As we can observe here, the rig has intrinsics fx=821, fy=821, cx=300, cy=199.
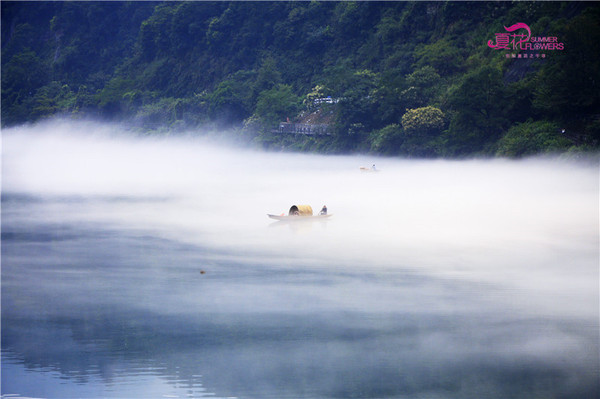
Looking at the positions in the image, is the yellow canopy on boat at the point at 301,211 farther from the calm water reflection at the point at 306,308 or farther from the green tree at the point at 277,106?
the green tree at the point at 277,106

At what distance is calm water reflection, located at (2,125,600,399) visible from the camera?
15.5 metres

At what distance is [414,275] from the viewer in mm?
22609

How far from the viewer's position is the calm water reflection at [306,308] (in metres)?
15.5

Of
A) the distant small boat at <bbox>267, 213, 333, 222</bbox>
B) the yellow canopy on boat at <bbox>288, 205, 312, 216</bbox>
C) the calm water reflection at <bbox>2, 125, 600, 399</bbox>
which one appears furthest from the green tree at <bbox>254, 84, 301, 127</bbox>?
the distant small boat at <bbox>267, 213, 333, 222</bbox>

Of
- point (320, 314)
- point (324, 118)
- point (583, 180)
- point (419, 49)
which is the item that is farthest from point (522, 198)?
point (324, 118)

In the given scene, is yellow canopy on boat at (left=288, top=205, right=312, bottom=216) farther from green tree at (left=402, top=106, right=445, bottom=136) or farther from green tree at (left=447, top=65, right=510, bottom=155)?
green tree at (left=402, top=106, right=445, bottom=136)

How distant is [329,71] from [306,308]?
5513 centimetres

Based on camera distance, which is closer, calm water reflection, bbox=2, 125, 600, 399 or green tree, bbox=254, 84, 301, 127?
calm water reflection, bbox=2, 125, 600, 399

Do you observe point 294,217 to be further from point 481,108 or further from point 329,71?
point 329,71

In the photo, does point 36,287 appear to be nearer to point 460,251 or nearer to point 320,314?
point 320,314

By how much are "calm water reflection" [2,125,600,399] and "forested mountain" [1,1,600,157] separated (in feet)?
43.2

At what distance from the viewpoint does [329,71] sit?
239ft

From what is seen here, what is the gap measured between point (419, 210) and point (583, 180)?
28.3 feet

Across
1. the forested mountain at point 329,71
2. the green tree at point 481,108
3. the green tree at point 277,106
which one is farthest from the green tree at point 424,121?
the green tree at point 277,106
